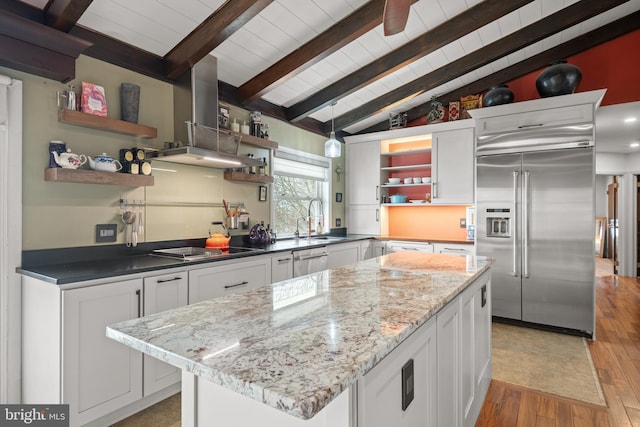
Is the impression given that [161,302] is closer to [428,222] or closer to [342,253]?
[342,253]

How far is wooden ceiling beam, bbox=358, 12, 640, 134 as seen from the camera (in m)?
3.87

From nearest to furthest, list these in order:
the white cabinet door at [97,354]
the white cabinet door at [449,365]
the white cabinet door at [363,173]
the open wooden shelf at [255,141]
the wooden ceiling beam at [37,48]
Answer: the white cabinet door at [449,365] → the white cabinet door at [97,354] → the wooden ceiling beam at [37,48] → the open wooden shelf at [255,141] → the white cabinet door at [363,173]

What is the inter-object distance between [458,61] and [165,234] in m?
3.76

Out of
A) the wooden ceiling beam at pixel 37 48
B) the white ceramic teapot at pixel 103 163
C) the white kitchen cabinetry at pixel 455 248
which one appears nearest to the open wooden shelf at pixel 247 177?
the white ceramic teapot at pixel 103 163

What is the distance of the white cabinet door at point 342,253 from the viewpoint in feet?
13.2

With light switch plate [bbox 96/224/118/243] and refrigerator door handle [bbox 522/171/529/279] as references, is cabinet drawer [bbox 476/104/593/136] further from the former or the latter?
light switch plate [bbox 96/224/118/243]

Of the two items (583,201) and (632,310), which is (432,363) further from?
(632,310)

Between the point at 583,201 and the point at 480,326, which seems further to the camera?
the point at 583,201

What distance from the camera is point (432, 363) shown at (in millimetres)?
1316

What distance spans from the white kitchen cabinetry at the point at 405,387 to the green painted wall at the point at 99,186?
2378 millimetres

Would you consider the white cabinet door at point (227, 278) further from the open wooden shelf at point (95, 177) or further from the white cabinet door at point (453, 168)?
the white cabinet door at point (453, 168)

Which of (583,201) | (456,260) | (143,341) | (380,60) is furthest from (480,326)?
(380,60)

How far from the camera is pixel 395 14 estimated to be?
160 cm

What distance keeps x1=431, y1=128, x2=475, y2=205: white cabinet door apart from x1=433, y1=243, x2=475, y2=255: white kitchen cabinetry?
579 mm
